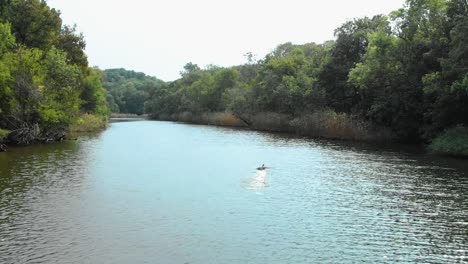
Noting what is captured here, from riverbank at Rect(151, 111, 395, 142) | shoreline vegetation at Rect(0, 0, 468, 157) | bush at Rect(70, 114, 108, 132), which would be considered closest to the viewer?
shoreline vegetation at Rect(0, 0, 468, 157)

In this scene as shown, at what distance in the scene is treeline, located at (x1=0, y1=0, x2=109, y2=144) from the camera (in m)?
41.4

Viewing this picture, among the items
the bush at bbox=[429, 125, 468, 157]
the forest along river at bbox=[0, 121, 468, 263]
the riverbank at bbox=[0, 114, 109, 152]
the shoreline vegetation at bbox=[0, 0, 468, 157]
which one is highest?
the shoreline vegetation at bbox=[0, 0, 468, 157]

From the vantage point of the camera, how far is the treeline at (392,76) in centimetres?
4043

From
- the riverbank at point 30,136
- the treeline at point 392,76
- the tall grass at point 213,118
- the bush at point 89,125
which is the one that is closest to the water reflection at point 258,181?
the treeline at point 392,76

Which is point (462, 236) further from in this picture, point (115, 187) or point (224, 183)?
point (115, 187)

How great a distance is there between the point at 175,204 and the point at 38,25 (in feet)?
141

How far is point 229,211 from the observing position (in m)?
19.0

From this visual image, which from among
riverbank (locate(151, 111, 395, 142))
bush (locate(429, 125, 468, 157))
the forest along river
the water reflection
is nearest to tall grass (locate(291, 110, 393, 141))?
riverbank (locate(151, 111, 395, 142))

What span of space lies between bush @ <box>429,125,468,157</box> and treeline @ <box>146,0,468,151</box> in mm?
1042

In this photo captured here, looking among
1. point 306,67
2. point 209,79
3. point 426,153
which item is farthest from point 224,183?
point 209,79

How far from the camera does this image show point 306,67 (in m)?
79.3

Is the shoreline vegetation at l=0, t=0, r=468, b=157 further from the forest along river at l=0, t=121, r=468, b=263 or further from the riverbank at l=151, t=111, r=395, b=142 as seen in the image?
the forest along river at l=0, t=121, r=468, b=263

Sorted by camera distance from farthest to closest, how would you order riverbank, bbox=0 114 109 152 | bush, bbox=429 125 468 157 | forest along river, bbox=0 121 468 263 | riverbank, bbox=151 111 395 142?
riverbank, bbox=151 111 395 142 < riverbank, bbox=0 114 109 152 < bush, bbox=429 125 468 157 < forest along river, bbox=0 121 468 263

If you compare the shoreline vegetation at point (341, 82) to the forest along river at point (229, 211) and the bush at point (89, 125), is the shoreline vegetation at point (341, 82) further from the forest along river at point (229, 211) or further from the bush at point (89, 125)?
the forest along river at point (229, 211)
